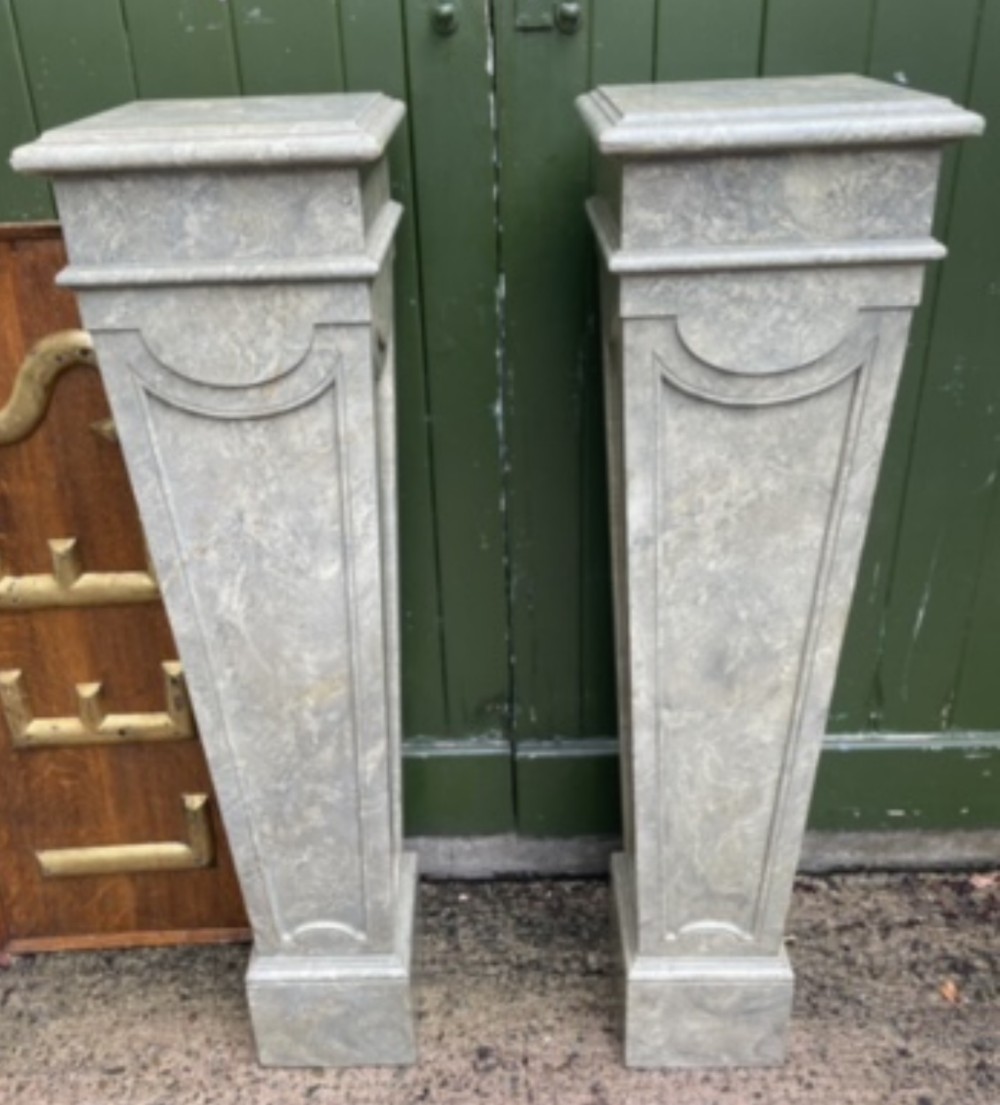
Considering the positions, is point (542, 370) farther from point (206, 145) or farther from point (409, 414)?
point (206, 145)

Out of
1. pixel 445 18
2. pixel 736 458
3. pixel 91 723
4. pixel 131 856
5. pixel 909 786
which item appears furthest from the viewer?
pixel 909 786

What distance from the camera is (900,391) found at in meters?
2.05

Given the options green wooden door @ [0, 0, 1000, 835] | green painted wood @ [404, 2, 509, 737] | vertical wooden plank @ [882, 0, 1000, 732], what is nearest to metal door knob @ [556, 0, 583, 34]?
green wooden door @ [0, 0, 1000, 835]

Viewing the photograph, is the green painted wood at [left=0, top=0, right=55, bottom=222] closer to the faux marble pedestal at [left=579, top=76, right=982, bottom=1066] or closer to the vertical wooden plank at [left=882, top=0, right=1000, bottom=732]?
the faux marble pedestal at [left=579, top=76, right=982, bottom=1066]

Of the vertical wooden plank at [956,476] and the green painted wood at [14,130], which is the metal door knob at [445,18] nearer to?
the green painted wood at [14,130]

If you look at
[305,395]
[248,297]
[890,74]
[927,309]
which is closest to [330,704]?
[305,395]

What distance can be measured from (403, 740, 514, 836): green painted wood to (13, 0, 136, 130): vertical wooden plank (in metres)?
1.30

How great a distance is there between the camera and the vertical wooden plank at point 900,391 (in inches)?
71.6

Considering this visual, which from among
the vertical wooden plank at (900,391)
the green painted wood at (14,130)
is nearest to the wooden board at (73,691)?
the green painted wood at (14,130)

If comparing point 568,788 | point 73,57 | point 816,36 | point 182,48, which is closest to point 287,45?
point 182,48

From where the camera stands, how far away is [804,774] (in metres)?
1.80

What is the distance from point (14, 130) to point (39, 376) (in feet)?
1.33

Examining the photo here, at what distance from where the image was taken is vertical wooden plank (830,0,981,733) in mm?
1817

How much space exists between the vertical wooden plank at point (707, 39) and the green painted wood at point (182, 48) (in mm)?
679
